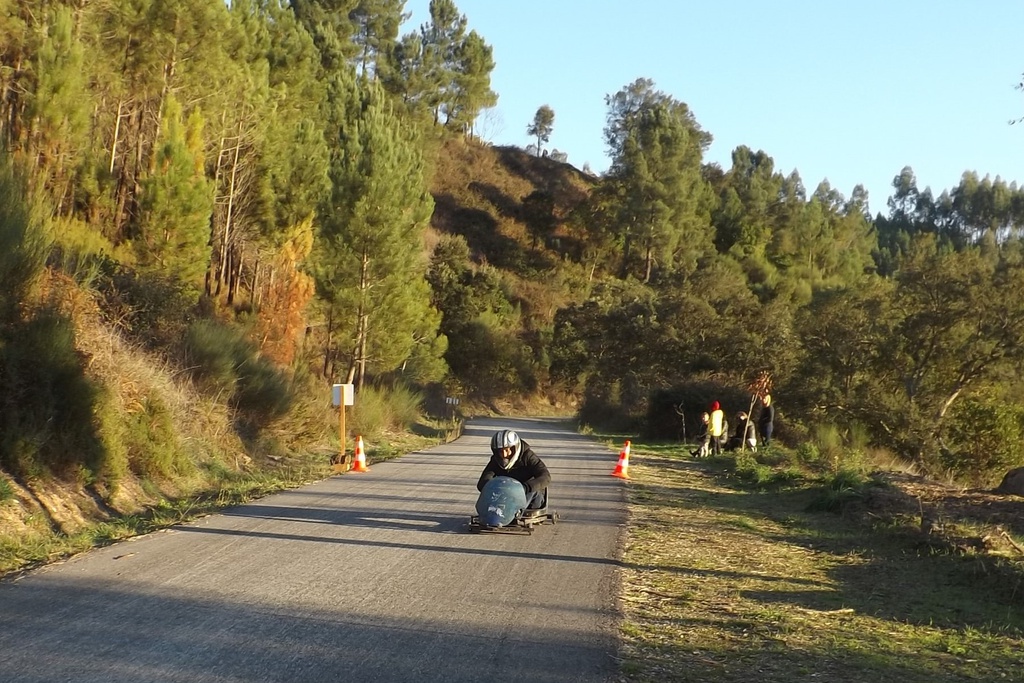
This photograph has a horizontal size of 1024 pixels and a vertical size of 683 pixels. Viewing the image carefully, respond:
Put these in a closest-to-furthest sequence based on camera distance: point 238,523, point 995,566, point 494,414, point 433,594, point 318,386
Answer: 1. point 433,594
2. point 995,566
3. point 238,523
4. point 318,386
5. point 494,414

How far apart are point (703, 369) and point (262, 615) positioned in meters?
32.3

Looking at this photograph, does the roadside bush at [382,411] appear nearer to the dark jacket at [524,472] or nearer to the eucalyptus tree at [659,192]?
the dark jacket at [524,472]

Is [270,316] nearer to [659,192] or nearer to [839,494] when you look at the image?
[839,494]

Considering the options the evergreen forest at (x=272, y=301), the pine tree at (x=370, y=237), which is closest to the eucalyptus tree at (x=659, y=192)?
the evergreen forest at (x=272, y=301)

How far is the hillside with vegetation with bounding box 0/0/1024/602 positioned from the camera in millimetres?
12844

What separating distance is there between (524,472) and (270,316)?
60.6 ft

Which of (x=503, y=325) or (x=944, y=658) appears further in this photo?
(x=503, y=325)

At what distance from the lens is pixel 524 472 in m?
12.0

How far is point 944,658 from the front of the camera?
6.94 m

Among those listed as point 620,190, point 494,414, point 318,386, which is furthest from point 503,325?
point 318,386

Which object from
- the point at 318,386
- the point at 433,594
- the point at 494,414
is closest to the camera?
the point at 433,594

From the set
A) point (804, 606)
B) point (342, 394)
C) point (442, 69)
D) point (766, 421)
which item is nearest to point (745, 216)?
point (442, 69)

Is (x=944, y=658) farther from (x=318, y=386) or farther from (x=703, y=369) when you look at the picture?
(x=703, y=369)

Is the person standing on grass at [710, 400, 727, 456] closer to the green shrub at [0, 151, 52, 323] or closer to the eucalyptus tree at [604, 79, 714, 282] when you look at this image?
the green shrub at [0, 151, 52, 323]
